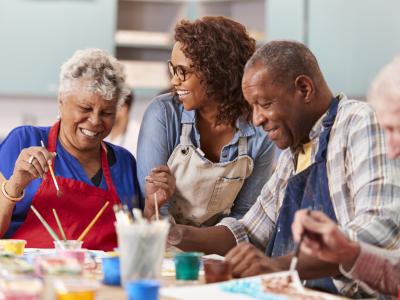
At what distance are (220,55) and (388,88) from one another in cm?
106

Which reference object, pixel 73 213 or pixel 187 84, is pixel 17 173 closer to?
pixel 73 213

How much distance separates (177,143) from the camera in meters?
A: 2.84

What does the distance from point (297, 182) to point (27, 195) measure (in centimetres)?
97

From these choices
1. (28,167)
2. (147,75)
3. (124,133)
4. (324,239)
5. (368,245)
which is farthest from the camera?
(147,75)

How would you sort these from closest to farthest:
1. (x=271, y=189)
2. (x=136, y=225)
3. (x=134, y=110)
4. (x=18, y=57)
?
(x=136, y=225) → (x=271, y=189) → (x=18, y=57) → (x=134, y=110)

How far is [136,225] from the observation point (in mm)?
1783

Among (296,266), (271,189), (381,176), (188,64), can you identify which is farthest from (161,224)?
(188,64)

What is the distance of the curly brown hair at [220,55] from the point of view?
2.77m

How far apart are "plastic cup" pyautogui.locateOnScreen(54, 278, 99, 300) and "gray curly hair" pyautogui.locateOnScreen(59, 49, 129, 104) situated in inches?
50.0

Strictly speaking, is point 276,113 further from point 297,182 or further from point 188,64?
point 188,64

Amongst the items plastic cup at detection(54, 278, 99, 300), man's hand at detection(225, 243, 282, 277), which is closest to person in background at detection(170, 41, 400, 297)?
man's hand at detection(225, 243, 282, 277)

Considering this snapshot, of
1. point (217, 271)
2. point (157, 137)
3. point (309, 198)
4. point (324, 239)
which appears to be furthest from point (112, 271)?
point (157, 137)

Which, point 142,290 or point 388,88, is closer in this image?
point 142,290

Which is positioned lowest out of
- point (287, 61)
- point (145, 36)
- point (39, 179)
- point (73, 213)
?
point (73, 213)
